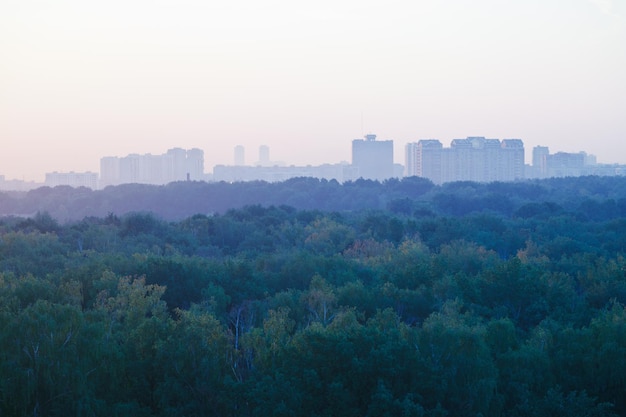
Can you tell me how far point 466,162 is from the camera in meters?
120

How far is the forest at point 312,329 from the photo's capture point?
11.6 meters

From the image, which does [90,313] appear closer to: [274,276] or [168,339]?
[168,339]

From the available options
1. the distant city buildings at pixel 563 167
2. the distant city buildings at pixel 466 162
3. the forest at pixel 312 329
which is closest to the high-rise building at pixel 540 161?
the distant city buildings at pixel 563 167

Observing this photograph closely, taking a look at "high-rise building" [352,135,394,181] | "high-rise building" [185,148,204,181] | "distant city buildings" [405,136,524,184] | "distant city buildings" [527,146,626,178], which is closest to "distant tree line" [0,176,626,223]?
"distant city buildings" [405,136,524,184]

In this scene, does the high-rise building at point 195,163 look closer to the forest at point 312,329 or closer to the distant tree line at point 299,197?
the distant tree line at point 299,197

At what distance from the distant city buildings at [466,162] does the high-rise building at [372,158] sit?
35.1ft

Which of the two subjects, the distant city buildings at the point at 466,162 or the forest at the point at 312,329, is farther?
the distant city buildings at the point at 466,162

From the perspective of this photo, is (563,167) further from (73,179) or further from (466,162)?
(73,179)

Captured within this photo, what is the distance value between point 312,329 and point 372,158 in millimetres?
120223

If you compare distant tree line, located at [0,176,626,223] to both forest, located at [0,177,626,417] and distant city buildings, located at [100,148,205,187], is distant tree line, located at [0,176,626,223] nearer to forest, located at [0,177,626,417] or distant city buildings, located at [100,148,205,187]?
forest, located at [0,177,626,417]

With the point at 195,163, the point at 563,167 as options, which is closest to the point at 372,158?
the point at 195,163

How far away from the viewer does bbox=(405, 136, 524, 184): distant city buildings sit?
119625 millimetres

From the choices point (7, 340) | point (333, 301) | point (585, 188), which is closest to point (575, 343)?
point (333, 301)

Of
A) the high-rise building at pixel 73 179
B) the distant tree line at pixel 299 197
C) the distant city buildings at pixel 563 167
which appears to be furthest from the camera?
the distant city buildings at pixel 563 167
